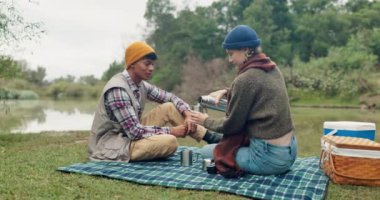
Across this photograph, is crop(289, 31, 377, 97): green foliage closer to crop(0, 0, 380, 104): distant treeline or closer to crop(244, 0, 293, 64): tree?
crop(0, 0, 380, 104): distant treeline

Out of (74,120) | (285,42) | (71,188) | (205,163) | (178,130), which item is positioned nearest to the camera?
(71,188)

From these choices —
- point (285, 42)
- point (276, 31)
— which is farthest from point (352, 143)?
point (276, 31)

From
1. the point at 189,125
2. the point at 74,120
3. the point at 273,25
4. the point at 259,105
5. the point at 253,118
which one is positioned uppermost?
the point at 273,25

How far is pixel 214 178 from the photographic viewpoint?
3990 mm

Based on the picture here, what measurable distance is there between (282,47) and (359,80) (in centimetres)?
964

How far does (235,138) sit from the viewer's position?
159 inches

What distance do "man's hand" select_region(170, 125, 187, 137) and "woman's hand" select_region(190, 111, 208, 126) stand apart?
0.81ft

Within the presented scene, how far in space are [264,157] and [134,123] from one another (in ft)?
4.42

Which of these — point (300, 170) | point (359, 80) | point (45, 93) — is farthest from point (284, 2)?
point (300, 170)

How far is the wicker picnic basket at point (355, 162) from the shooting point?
12.6 feet

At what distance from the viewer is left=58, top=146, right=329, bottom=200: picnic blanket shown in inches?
140

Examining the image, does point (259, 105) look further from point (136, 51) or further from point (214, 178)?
point (136, 51)

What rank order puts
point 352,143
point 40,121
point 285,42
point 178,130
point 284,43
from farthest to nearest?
1. point 285,42
2. point 284,43
3. point 40,121
4. point 178,130
5. point 352,143

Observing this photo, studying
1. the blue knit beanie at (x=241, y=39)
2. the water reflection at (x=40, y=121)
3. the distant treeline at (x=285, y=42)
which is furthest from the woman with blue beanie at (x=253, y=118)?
the distant treeline at (x=285, y=42)
